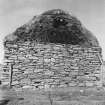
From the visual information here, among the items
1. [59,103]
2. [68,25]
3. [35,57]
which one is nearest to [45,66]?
[35,57]

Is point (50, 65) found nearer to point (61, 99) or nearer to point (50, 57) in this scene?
point (50, 57)

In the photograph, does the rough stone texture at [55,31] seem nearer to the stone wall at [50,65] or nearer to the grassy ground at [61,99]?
the stone wall at [50,65]

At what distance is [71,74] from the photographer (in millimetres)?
8797

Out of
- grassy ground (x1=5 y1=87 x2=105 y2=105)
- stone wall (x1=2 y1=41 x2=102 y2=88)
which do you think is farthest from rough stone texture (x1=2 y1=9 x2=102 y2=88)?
grassy ground (x1=5 y1=87 x2=105 y2=105)

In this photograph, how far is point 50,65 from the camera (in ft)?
28.7

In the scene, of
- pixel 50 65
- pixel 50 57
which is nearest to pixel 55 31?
pixel 50 57

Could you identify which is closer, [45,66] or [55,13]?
[45,66]

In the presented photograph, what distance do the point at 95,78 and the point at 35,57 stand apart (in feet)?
8.68

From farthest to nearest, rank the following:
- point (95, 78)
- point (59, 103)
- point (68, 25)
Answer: point (68, 25) < point (95, 78) < point (59, 103)

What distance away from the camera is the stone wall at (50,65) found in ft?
27.8

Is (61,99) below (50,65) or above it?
below

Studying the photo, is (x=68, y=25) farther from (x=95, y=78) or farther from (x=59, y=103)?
(x=59, y=103)

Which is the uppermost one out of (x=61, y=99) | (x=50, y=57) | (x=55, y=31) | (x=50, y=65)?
(x=55, y=31)

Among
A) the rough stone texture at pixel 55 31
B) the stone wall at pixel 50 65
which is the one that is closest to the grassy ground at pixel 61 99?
the stone wall at pixel 50 65
